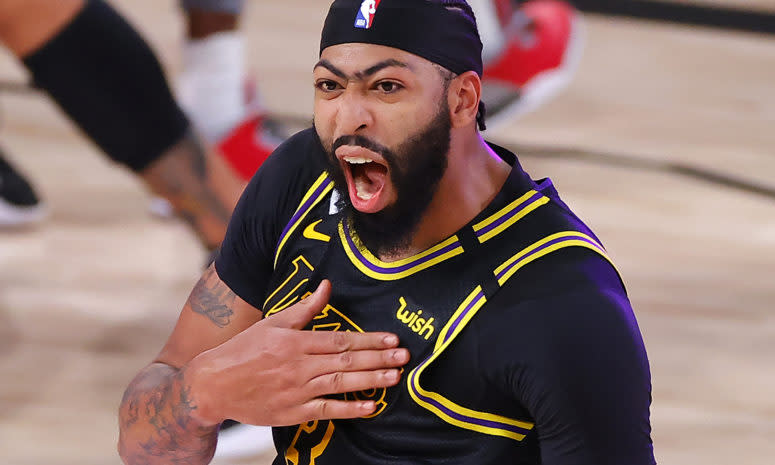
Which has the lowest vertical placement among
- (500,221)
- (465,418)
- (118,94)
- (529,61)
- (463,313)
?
(465,418)

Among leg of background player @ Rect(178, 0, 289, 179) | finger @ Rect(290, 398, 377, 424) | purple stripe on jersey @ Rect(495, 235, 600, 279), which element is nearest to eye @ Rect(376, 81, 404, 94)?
purple stripe on jersey @ Rect(495, 235, 600, 279)

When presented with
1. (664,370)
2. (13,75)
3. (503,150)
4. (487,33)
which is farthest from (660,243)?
(13,75)

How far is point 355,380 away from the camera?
3.88 feet

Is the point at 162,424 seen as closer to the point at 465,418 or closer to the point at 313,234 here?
the point at 313,234

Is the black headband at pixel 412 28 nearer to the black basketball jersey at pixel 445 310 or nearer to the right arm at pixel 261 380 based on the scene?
the black basketball jersey at pixel 445 310

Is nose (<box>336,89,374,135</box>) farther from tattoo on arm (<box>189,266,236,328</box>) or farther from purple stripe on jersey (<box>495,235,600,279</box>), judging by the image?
tattoo on arm (<box>189,266,236,328</box>)

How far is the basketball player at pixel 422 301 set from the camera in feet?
3.69

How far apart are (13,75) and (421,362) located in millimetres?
3586

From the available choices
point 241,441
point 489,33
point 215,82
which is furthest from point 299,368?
point 489,33

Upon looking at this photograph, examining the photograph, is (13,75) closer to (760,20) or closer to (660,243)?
(660,243)

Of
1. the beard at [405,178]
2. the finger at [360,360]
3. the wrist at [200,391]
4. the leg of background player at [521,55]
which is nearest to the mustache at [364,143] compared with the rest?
the beard at [405,178]

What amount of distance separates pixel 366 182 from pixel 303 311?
6.5 inches

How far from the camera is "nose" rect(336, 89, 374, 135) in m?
1.13

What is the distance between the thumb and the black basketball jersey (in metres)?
0.04
